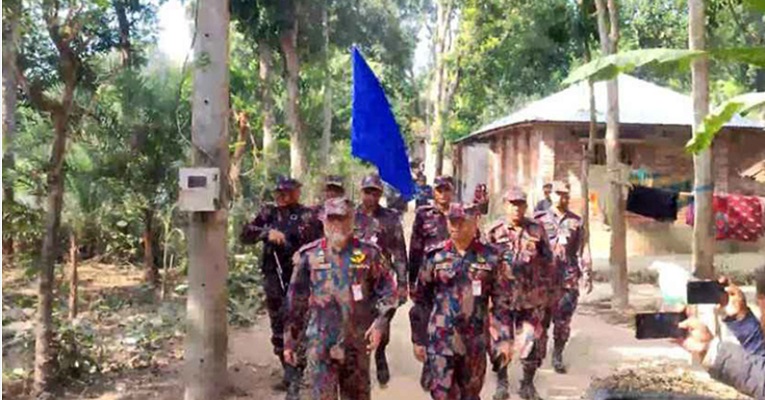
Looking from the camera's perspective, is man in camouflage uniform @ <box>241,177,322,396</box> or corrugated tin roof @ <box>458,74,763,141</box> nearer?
man in camouflage uniform @ <box>241,177,322,396</box>

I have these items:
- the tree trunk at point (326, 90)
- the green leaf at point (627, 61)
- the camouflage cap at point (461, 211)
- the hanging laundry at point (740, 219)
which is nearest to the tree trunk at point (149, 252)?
the camouflage cap at point (461, 211)

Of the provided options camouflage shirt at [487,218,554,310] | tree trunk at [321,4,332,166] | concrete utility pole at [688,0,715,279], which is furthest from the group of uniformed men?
tree trunk at [321,4,332,166]

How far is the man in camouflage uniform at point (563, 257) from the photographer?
7.97m

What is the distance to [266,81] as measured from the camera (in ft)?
63.9

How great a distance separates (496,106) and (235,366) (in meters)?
35.4

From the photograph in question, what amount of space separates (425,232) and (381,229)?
1.54ft

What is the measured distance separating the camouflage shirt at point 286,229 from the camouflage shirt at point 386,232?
0.37 metres

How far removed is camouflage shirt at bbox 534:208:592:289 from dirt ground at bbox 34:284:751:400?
0.93m

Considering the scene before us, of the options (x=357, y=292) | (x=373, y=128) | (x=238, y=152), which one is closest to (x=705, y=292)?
(x=357, y=292)

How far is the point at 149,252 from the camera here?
11453 millimetres

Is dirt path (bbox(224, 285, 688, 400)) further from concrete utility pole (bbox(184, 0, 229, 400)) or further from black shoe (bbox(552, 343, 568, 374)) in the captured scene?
concrete utility pole (bbox(184, 0, 229, 400))

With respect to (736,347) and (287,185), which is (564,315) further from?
(736,347)

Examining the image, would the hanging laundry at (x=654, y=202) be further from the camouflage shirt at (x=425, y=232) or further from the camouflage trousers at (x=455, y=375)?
the camouflage trousers at (x=455, y=375)

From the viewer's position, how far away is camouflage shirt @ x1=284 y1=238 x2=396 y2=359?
5.35 metres
